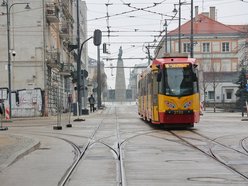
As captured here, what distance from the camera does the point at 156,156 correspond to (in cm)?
1620

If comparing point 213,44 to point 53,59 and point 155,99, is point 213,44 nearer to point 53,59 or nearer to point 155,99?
point 53,59

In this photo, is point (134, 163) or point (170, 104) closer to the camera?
point (134, 163)

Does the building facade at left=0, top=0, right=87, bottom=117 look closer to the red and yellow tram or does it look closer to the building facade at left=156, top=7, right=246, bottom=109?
the red and yellow tram

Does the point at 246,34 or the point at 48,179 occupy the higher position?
the point at 246,34

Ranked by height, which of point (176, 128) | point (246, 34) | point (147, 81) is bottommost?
point (176, 128)

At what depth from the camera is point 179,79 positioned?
91.9ft

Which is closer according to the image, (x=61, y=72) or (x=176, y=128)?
(x=176, y=128)

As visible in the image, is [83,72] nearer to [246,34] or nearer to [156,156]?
[246,34]

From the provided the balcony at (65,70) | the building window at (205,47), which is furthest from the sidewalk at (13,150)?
the building window at (205,47)

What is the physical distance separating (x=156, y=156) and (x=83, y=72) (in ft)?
116

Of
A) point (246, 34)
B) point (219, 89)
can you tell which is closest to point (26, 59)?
point (246, 34)

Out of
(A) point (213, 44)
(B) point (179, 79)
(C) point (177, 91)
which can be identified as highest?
(A) point (213, 44)

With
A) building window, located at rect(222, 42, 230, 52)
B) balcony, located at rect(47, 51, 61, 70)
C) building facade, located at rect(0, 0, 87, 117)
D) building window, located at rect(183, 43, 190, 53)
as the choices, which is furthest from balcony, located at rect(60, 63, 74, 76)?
building window, located at rect(222, 42, 230, 52)

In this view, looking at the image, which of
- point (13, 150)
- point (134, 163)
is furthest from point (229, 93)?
point (134, 163)
